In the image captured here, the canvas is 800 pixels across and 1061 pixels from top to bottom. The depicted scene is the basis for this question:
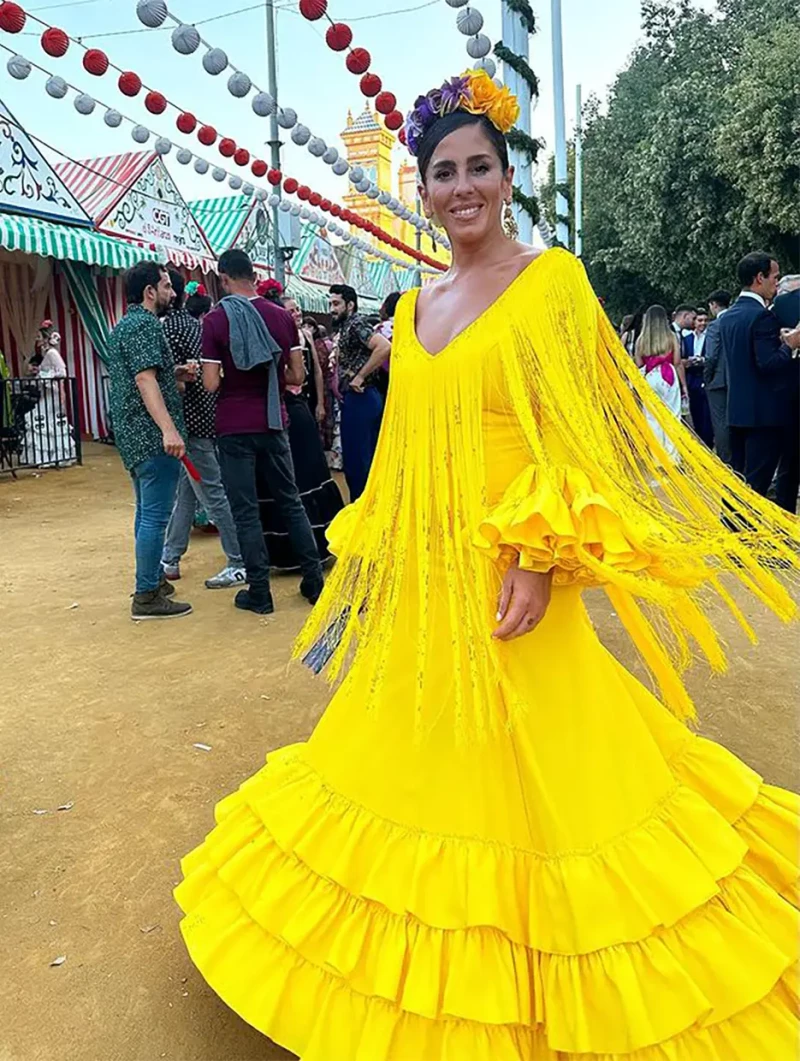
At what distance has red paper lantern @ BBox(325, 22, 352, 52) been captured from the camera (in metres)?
5.70

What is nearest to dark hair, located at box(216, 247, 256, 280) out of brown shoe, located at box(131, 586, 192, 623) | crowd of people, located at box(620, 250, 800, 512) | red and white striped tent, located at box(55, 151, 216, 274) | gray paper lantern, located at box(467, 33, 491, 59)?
brown shoe, located at box(131, 586, 192, 623)

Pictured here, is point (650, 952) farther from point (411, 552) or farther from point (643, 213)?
point (643, 213)

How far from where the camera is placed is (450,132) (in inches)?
66.7

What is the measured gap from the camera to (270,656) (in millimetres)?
3936

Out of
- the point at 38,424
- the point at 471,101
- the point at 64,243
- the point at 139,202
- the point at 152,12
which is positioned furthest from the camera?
the point at 139,202

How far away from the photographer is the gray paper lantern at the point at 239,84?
668 centimetres

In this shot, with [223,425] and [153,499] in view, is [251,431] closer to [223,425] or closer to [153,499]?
[223,425]

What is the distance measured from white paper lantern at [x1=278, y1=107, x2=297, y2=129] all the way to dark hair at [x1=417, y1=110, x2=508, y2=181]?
6669 millimetres

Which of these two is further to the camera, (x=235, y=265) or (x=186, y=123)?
(x=186, y=123)

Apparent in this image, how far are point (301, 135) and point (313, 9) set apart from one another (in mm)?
2757

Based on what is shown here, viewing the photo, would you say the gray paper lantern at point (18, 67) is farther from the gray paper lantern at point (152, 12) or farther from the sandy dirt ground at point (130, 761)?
the sandy dirt ground at point (130, 761)

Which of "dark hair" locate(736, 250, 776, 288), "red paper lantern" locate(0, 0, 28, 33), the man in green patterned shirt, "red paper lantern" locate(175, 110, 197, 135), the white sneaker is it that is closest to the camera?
the man in green patterned shirt

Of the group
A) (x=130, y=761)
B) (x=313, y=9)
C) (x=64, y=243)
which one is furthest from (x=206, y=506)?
(x=64, y=243)

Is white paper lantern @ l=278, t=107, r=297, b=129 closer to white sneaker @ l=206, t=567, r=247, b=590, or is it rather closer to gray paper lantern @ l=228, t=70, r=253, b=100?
gray paper lantern @ l=228, t=70, r=253, b=100
